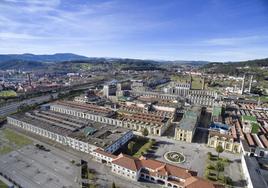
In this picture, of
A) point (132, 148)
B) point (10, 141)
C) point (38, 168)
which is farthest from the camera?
point (10, 141)

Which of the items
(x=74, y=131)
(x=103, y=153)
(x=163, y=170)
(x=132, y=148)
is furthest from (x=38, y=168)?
(x=163, y=170)

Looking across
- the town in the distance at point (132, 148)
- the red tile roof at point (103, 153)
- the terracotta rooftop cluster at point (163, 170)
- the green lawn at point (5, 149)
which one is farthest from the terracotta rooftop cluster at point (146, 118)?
the green lawn at point (5, 149)

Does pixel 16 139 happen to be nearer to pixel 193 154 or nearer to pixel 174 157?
pixel 174 157

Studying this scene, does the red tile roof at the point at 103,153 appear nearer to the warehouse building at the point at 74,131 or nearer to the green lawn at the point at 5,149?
the warehouse building at the point at 74,131

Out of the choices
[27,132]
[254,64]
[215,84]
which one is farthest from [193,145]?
[254,64]

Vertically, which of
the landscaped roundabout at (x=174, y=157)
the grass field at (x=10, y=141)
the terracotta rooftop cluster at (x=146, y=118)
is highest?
the terracotta rooftop cluster at (x=146, y=118)

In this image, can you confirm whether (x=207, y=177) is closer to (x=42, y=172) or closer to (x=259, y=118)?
(x=42, y=172)
